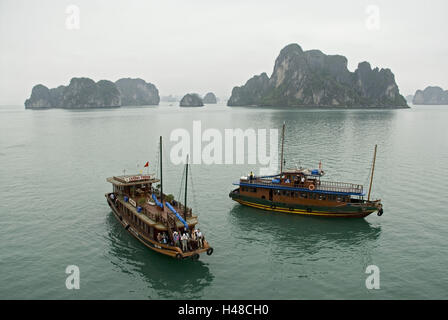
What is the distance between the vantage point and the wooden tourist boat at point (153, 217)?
27250 millimetres

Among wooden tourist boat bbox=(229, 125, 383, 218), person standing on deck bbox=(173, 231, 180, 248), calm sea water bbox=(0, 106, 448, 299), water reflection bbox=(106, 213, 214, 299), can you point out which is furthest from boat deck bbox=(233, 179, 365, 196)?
person standing on deck bbox=(173, 231, 180, 248)

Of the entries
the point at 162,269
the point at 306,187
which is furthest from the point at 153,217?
the point at 306,187

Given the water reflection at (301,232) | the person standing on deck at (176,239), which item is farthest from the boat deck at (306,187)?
the person standing on deck at (176,239)

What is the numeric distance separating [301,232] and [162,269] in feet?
51.2

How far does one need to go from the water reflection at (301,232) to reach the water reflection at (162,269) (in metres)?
7.61

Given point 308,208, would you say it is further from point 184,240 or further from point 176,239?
point 176,239

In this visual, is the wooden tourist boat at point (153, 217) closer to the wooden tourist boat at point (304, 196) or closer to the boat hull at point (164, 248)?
the boat hull at point (164, 248)

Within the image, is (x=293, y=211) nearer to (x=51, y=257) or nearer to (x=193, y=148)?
(x=51, y=257)

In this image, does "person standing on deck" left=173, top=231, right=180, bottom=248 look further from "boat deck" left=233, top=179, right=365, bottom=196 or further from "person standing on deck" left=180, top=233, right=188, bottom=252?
"boat deck" left=233, top=179, right=365, bottom=196

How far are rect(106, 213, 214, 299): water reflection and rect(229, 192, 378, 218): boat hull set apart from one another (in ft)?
49.0

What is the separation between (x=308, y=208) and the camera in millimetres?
38375

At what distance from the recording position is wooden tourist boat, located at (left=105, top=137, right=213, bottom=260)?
27.2 m
